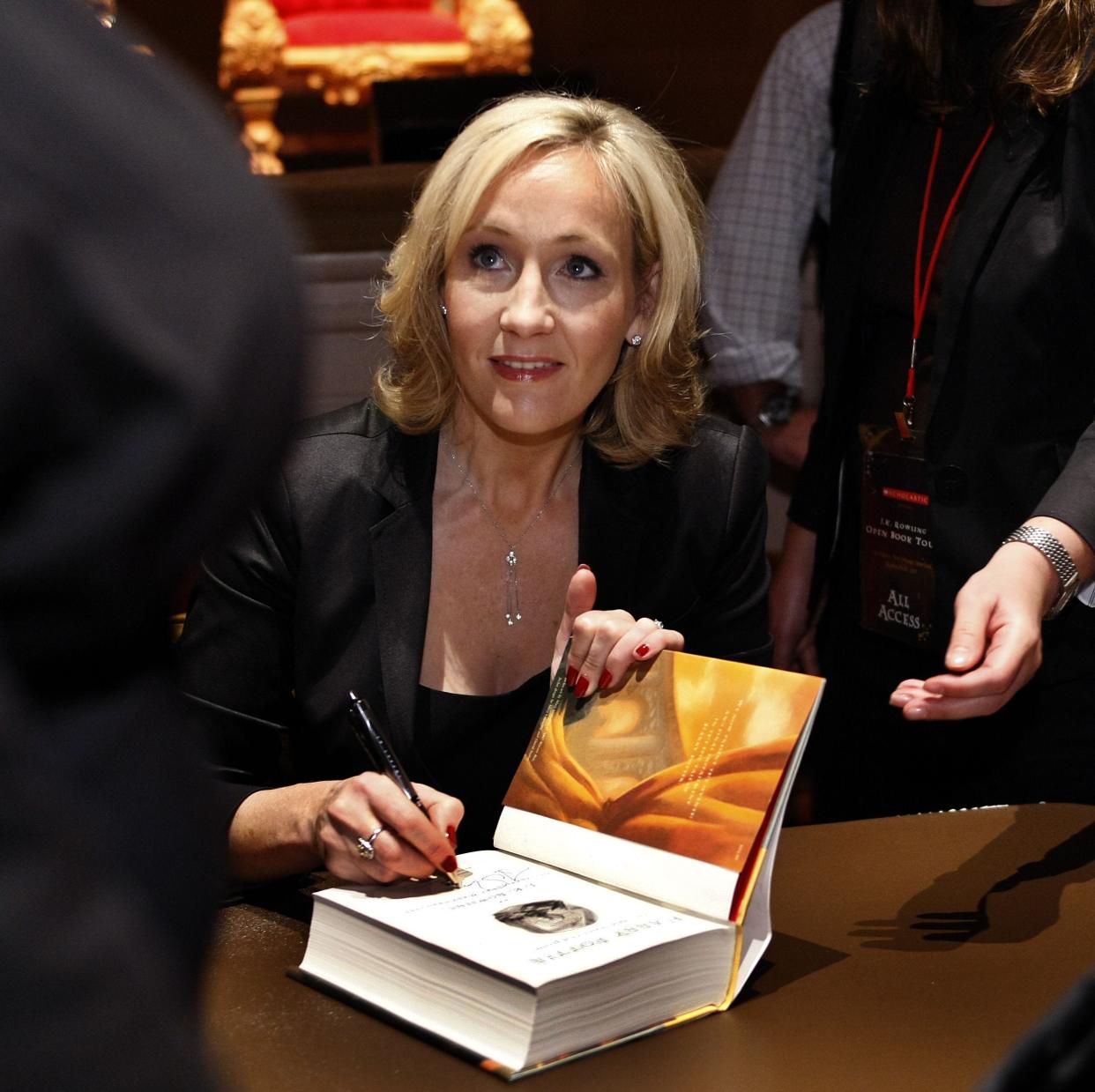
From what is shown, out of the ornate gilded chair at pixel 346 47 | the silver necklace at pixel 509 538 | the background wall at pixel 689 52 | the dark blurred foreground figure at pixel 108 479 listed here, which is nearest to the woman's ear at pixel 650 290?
the silver necklace at pixel 509 538

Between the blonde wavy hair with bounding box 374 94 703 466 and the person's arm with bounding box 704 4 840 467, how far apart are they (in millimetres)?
543

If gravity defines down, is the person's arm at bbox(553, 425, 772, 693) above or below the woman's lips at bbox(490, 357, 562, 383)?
below

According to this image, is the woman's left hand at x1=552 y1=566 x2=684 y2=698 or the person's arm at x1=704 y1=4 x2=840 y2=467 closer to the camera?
the woman's left hand at x1=552 y1=566 x2=684 y2=698

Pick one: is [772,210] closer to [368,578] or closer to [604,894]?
[368,578]

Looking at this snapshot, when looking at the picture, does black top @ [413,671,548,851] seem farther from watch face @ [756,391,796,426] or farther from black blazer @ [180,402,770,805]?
watch face @ [756,391,796,426]

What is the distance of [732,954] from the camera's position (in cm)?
114

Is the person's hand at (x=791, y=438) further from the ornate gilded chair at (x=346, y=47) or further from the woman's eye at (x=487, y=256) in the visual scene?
the ornate gilded chair at (x=346, y=47)

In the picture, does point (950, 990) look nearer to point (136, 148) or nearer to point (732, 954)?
point (732, 954)

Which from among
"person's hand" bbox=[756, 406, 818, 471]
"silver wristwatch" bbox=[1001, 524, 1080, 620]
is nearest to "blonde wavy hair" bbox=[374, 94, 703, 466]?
"silver wristwatch" bbox=[1001, 524, 1080, 620]

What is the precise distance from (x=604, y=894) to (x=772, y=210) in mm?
1656

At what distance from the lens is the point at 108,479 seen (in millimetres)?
456

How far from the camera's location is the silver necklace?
1864 mm

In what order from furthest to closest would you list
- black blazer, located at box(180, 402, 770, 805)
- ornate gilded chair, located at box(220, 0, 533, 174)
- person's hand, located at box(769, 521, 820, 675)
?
1. ornate gilded chair, located at box(220, 0, 533, 174)
2. person's hand, located at box(769, 521, 820, 675)
3. black blazer, located at box(180, 402, 770, 805)

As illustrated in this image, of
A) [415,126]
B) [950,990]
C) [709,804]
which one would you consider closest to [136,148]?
[709,804]
